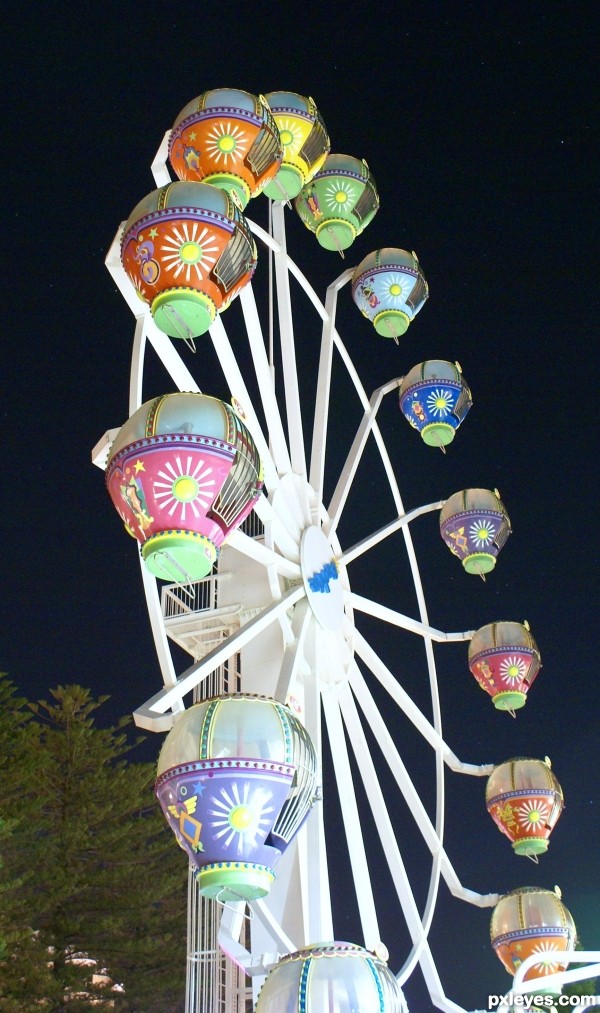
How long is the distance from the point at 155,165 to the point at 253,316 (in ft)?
4.11

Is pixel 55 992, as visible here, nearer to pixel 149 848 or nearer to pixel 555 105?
pixel 149 848

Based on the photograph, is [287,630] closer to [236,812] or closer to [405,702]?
[405,702]

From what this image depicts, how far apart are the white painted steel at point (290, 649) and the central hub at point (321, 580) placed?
6 centimetres

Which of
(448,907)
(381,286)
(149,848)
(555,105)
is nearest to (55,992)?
(149,848)

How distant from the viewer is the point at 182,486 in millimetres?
6078

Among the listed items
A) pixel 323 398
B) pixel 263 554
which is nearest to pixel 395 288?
pixel 323 398

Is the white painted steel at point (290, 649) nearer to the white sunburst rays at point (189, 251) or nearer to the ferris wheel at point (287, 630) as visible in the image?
the ferris wheel at point (287, 630)

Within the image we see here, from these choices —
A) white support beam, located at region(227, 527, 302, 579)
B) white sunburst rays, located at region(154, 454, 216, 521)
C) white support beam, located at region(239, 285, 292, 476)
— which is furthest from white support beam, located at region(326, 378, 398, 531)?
white sunburst rays, located at region(154, 454, 216, 521)

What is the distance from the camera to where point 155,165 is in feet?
26.9

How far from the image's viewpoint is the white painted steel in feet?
22.7

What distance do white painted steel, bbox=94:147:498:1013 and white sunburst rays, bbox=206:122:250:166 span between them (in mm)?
529

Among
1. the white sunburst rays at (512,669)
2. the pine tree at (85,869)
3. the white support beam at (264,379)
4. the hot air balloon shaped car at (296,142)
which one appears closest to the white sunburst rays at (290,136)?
the hot air balloon shaped car at (296,142)

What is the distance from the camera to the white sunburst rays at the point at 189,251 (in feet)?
22.1

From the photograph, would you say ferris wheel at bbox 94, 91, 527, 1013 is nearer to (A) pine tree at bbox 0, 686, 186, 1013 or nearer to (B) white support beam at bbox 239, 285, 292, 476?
(B) white support beam at bbox 239, 285, 292, 476
